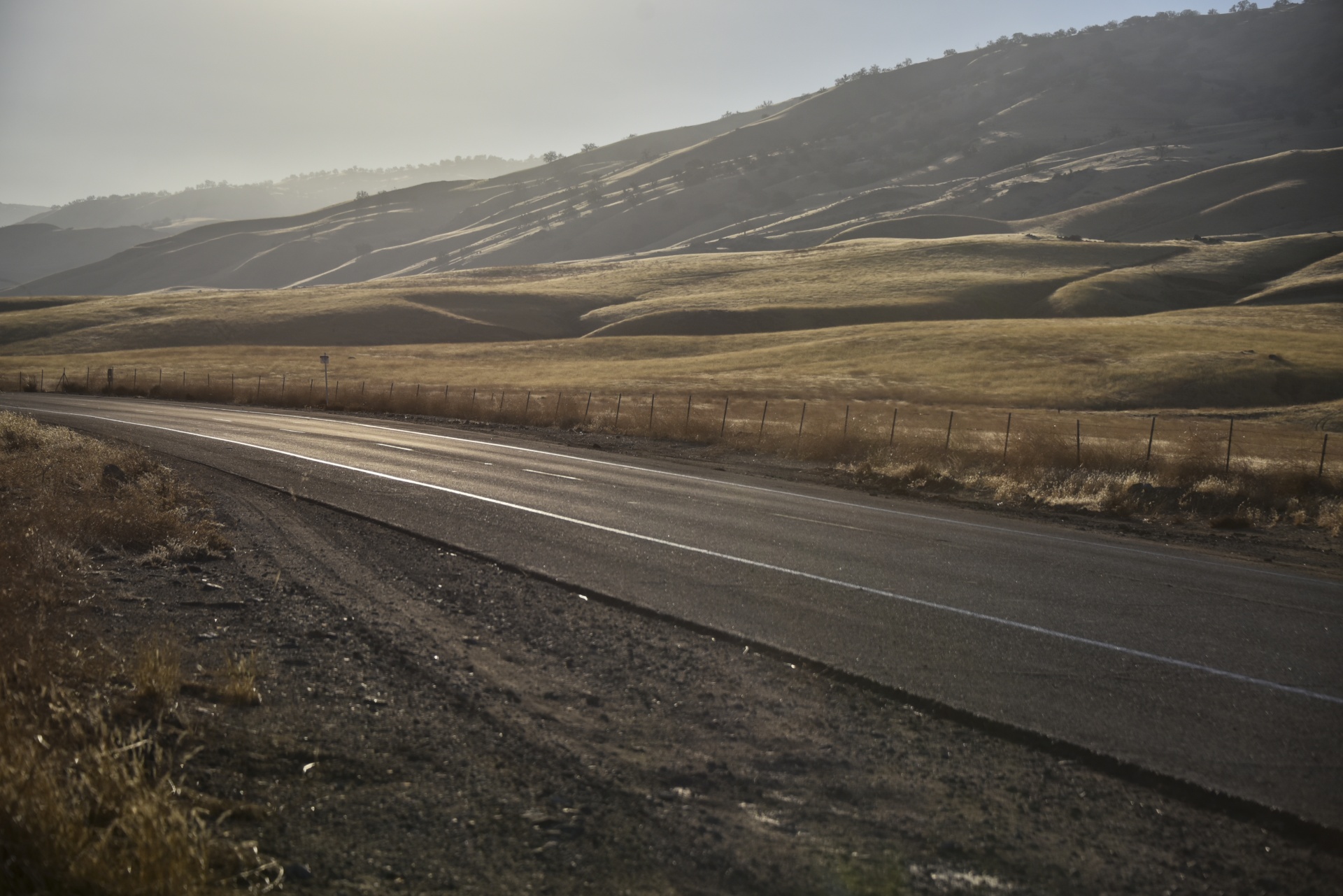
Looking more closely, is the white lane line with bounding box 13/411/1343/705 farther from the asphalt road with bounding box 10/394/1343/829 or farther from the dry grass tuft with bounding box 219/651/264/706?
the dry grass tuft with bounding box 219/651/264/706

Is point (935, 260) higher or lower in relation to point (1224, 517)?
higher

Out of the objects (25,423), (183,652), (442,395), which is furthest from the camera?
(442,395)

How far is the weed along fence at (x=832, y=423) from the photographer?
2228cm

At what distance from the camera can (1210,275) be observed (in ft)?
334

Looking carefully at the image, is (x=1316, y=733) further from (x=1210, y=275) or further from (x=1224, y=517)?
(x=1210, y=275)

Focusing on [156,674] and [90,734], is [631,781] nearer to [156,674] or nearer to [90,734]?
[90,734]

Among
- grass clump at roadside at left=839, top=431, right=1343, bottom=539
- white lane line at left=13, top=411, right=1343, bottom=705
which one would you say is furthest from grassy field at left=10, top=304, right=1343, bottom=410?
white lane line at left=13, top=411, right=1343, bottom=705

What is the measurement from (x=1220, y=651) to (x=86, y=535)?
12.2 meters

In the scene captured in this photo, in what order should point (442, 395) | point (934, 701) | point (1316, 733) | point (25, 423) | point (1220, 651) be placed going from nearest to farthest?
point (1316, 733), point (934, 701), point (1220, 651), point (25, 423), point (442, 395)

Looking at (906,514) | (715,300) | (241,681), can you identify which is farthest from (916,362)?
(241,681)

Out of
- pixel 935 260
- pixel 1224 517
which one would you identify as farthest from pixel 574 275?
pixel 1224 517

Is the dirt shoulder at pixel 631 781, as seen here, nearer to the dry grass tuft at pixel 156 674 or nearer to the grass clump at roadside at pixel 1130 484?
the dry grass tuft at pixel 156 674

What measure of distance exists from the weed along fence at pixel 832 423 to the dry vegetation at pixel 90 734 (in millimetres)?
17188

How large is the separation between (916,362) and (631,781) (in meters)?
57.6
